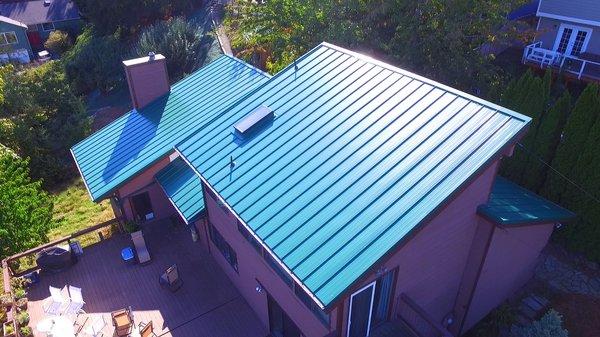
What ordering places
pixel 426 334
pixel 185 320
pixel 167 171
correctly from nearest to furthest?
pixel 426 334 → pixel 185 320 → pixel 167 171

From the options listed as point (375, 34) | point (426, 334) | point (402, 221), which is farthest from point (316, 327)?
point (375, 34)

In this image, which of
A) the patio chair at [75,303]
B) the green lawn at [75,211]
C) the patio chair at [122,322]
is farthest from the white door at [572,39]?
the patio chair at [75,303]

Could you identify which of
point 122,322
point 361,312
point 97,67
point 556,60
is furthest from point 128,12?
point 361,312

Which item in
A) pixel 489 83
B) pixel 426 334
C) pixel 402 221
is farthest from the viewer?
pixel 489 83

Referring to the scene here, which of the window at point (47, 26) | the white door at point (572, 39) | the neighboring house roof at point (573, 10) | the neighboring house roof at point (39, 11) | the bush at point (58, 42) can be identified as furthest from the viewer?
the window at point (47, 26)

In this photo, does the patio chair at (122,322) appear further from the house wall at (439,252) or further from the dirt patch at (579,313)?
the dirt patch at (579,313)

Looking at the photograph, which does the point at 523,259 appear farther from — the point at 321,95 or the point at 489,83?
the point at 489,83
